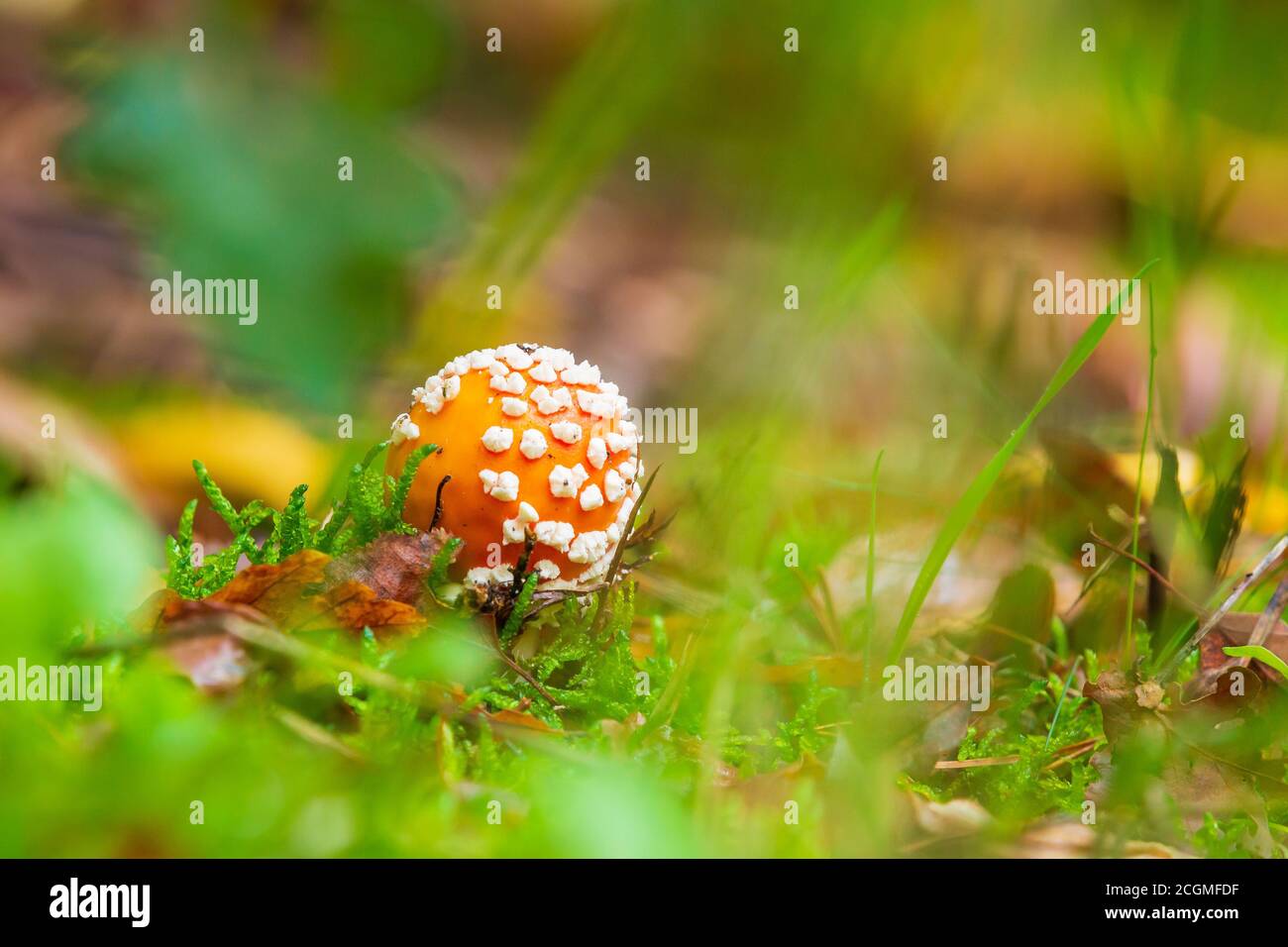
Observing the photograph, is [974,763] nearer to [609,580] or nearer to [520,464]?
[609,580]

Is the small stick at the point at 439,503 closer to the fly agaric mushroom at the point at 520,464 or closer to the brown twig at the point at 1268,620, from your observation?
the fly agaric mushroom at the point at 520,464

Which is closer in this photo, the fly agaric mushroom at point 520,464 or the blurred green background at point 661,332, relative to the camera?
the blurred green background at point 661,332

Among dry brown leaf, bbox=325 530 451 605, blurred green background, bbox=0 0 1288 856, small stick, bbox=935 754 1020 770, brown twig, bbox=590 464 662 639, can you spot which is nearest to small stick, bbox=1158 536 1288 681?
blurred green background, bbox=0 0 1288 856

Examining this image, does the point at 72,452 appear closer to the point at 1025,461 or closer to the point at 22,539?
the point at 22,539

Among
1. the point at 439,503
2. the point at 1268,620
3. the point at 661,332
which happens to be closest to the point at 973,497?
the point at 1268,620

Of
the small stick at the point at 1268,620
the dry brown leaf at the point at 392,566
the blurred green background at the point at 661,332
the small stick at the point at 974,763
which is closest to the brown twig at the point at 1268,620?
the small stick at the point at 1268,620
